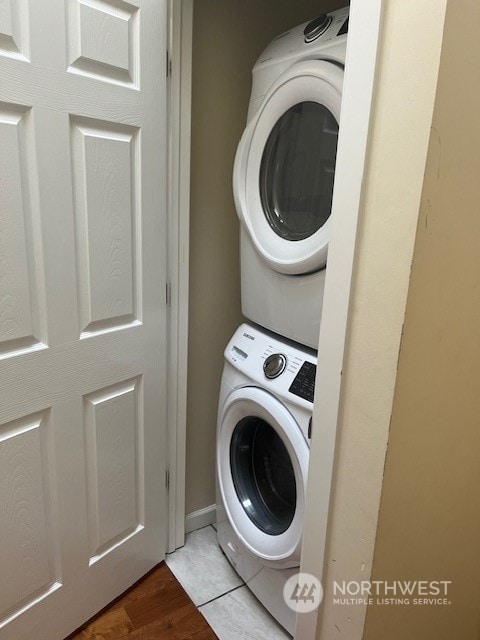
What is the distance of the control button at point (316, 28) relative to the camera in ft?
3.65

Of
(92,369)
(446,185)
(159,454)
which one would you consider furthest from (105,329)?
(446,185)

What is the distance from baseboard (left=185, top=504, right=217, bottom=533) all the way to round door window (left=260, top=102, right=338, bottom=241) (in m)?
1.18

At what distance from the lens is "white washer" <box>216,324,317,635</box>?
1.16m

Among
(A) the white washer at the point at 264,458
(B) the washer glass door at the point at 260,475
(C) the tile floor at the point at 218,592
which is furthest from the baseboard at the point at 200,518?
(B) the washer glass door at the point at 260,475

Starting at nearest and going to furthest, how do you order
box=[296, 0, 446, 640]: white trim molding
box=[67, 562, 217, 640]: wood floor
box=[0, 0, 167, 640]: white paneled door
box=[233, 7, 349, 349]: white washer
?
box=[296, 0, 446, 640]: white trim molding < box=[0, 0, 167, 640]: white paneled door < box=[233, 7, 349, 349]: white washer < box=[67, 562, 217, 640]: wood floor

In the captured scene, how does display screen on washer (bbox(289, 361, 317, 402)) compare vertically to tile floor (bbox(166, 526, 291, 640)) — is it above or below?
above

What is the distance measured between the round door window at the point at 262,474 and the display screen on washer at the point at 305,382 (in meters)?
0.25

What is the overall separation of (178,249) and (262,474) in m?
0.79

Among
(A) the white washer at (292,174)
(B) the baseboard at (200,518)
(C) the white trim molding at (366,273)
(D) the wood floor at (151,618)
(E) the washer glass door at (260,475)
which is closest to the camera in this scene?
(C) the white trim molding at (366,273)

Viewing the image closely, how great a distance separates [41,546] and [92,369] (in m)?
0.49

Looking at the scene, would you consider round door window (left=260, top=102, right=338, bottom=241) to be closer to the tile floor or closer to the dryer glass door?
the dryer glass door

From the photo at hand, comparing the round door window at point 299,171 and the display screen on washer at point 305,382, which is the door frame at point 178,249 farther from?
the display screen on washer at point 305,382

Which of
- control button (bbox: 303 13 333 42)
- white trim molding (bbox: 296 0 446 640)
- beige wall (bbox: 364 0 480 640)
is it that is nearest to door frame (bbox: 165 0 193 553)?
control button (bbox: 303 13 333 42)

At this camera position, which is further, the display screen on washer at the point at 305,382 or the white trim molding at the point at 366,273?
the display screen on washer at the point at 305,382
